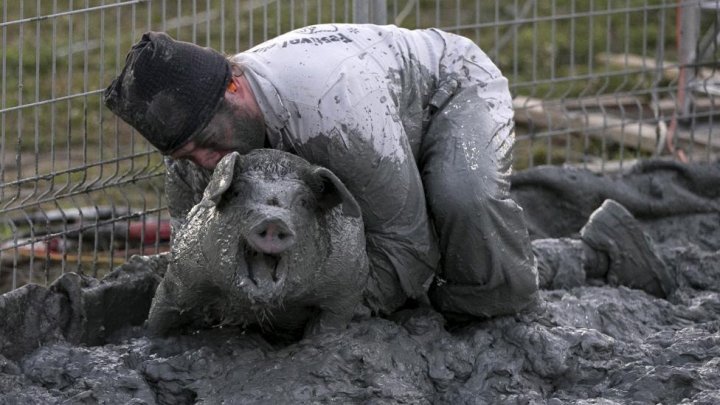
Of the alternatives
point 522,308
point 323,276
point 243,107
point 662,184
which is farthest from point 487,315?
point 662,184

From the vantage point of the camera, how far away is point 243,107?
199 inches

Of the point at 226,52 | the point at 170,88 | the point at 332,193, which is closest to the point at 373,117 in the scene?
the point at 332,193

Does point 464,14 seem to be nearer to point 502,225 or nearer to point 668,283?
point 668,283

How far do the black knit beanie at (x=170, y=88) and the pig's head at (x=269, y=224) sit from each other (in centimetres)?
19

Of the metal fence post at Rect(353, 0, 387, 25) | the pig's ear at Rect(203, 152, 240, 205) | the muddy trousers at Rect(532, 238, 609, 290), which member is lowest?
the muddy trousers at Rect(532, 238, 609, 290)

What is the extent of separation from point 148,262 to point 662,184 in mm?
2969

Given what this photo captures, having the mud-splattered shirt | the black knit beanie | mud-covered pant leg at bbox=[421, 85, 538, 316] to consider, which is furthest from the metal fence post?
the black knit beanie

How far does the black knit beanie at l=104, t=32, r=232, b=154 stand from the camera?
4.95 meters

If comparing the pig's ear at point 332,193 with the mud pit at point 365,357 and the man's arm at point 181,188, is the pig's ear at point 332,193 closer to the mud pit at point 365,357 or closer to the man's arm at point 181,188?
the mud pit at point 365,357

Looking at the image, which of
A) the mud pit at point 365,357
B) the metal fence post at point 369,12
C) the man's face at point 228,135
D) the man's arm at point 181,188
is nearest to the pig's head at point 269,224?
the man's face at point 228,135

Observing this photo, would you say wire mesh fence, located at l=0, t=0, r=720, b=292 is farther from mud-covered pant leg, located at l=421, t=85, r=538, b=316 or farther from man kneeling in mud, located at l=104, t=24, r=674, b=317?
mud-covered pant leg, located at l=421, t=85, r=538, b=316

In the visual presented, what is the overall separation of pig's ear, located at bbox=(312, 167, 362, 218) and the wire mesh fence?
1511 mm

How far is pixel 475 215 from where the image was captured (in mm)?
5422

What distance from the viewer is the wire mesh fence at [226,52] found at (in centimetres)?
642
